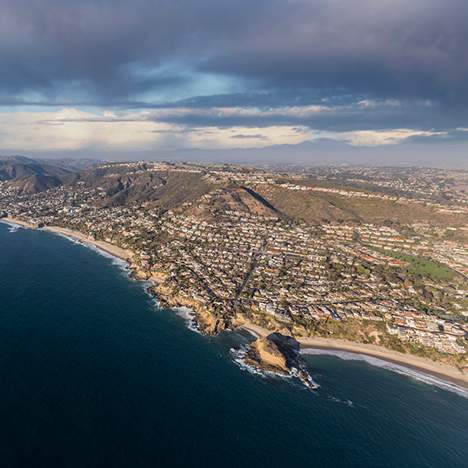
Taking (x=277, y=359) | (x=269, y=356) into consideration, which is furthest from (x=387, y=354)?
(x=269, y=356)

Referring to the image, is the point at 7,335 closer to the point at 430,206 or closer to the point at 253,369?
the point at 253,369

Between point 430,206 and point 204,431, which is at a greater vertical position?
point 430,206

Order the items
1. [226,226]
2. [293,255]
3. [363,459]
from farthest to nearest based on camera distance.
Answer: [226,226], [293,255], [363,459]

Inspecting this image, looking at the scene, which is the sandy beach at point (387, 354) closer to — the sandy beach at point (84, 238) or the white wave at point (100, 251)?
the white wave at point (100, 251)

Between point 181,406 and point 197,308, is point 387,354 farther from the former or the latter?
point 181,406

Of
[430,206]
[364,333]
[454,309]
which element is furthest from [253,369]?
[430,206]

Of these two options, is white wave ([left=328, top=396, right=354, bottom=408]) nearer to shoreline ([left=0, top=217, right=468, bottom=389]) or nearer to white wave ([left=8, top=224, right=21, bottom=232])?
shoreline ([left=0, top=217, right=468, bottom=389])

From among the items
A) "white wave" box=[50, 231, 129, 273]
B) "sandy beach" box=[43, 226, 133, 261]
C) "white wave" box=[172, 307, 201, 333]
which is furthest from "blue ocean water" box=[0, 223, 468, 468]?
"sandy beach" box=[43, 226, 133, 261]
